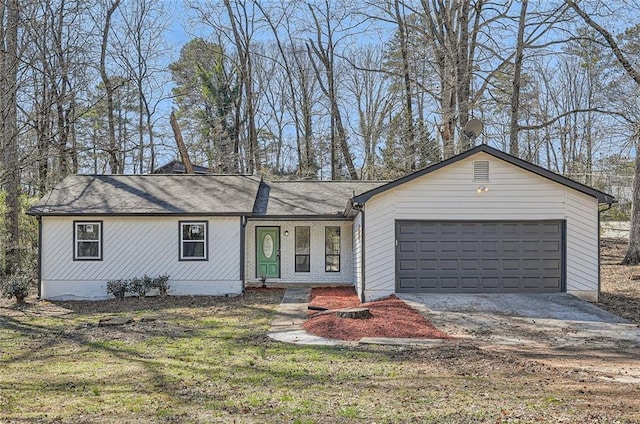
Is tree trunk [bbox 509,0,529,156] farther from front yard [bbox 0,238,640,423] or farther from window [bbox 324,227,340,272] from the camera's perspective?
front yard [bbox 0,238,640,423]

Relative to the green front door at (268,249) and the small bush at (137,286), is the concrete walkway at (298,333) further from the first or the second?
the small bush at (137,286)

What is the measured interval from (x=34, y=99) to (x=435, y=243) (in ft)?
36.8

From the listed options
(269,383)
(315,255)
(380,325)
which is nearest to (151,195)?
(315,255)

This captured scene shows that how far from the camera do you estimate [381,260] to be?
1350cm

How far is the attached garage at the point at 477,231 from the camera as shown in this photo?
1352 centimetres

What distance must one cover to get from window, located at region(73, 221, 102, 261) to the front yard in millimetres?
5311

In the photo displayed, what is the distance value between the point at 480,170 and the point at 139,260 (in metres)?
9.91

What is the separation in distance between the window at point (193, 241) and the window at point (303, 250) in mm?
3232

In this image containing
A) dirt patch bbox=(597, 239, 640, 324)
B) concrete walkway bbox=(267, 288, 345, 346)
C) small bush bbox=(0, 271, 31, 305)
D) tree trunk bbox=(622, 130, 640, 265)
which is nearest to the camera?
concrete walkway bbox=(267, 288, 345, 346)

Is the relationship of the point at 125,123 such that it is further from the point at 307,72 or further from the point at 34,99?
the point at 34,99

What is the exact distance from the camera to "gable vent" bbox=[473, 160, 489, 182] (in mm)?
13578

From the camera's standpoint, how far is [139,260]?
15367 millimetres

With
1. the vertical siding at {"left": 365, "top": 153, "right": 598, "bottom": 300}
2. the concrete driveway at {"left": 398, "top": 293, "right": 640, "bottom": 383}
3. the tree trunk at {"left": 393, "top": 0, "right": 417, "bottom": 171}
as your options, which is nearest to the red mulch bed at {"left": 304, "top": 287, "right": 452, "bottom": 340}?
the concrete driveway at {"left": 398, "top": 293, "right": 640, "bottom": 383}

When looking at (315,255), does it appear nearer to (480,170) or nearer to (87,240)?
(480,170)
